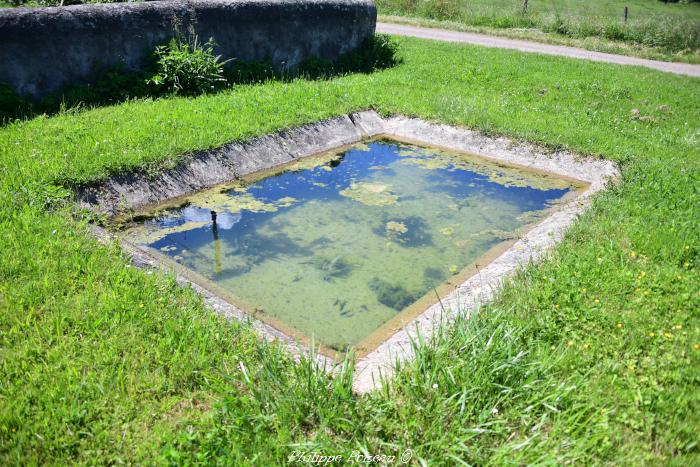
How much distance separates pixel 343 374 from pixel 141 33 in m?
7.87

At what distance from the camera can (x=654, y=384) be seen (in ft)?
12.1

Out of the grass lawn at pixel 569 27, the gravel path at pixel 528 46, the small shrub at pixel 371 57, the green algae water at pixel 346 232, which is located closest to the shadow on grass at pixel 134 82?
the small shrub at pixel 371 57

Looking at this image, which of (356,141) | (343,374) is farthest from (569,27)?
(343,374)

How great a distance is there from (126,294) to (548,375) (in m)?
3.12

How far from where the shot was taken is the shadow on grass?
26.3ft

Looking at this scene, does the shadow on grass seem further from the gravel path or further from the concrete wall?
the gravel path

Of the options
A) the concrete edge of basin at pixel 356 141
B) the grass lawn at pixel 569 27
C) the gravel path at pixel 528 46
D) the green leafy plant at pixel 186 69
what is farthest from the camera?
the grass lawn at pixel 569 27

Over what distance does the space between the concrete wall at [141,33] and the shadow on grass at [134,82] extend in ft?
0.53

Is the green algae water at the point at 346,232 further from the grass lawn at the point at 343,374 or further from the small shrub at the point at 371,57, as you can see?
the small shrub at the point at 371,57

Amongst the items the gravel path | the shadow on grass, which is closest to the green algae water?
the shadow on grass

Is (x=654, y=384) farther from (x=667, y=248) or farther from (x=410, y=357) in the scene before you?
(x=667, y=248)

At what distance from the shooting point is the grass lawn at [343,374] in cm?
323

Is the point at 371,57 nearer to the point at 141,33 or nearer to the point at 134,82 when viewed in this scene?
the point at 141,33

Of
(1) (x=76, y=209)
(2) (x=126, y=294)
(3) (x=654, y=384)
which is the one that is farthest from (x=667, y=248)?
(1) (x=76, y=209)
